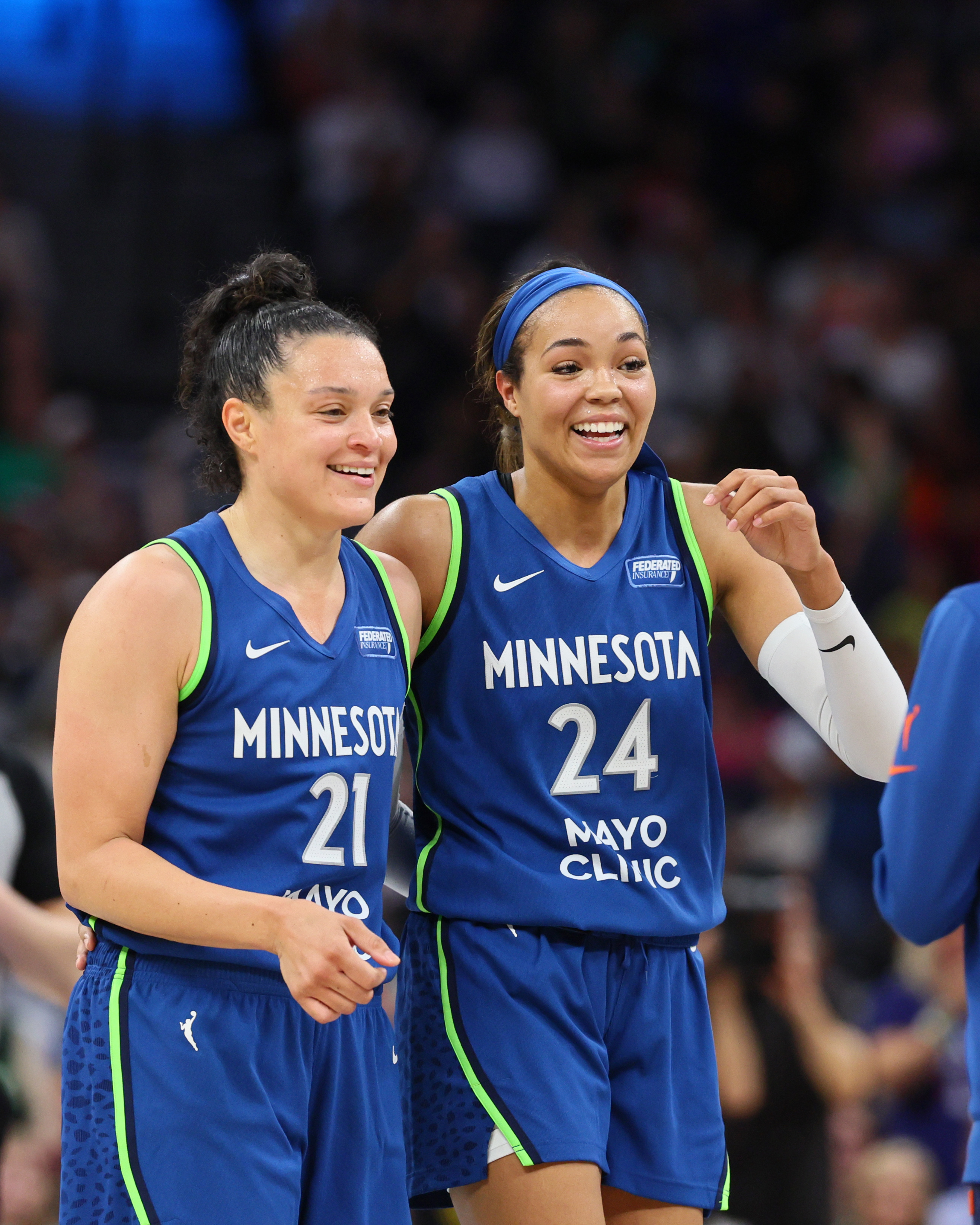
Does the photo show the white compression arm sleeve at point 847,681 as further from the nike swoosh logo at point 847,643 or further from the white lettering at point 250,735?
the white lettering at point 250,735

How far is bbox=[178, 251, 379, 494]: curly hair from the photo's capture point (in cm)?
280

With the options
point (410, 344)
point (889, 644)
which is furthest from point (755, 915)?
point (410, 344)

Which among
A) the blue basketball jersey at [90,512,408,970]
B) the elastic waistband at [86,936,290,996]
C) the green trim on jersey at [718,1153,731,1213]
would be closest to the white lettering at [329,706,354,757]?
the blue basketball jersey at [90,512,408,970]

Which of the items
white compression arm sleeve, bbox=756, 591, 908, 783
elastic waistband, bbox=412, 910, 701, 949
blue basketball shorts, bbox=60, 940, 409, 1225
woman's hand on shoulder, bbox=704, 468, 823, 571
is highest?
woman's hand on shoulder, bbox=704, 468, 823, 571

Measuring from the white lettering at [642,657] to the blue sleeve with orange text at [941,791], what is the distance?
0.84 meters

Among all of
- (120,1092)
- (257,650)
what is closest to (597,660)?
(257,650)

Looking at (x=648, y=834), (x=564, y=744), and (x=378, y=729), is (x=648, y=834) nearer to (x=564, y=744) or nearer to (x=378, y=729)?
(x=564, y=744)

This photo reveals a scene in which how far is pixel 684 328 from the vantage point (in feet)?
28.9

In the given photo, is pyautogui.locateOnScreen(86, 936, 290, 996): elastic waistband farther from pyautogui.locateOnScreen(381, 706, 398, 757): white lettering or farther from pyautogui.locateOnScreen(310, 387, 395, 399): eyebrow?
pyautogui.locateOnScreen(310, 387, 395, 399): eyebrow

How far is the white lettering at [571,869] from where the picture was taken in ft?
9.66

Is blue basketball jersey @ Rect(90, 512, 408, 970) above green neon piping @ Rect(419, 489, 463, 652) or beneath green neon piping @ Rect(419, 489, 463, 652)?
beneath

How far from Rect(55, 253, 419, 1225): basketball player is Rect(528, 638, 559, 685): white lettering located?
31 cm

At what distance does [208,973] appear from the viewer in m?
2.56

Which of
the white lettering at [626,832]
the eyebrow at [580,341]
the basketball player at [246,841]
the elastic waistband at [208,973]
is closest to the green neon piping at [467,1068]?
the basketball player at [246,841]
